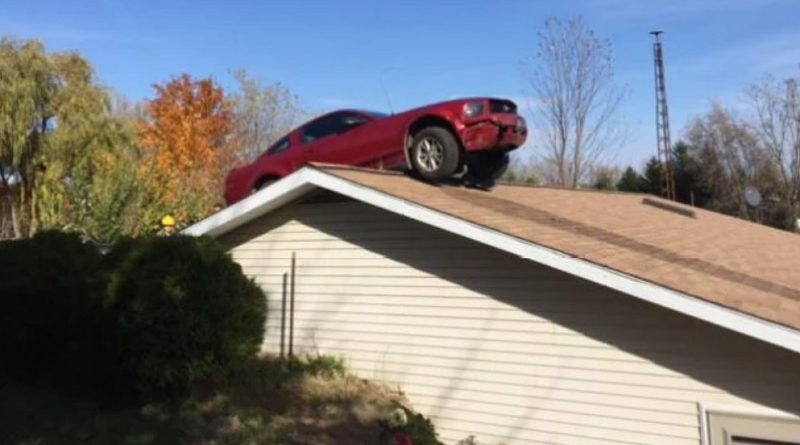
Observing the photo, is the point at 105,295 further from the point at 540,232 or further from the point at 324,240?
the point at 540,232

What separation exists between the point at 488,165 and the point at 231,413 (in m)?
5.14

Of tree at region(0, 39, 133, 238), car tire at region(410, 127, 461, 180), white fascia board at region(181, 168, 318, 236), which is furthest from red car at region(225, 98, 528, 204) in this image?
tree at region(0, 39, 133, 238)

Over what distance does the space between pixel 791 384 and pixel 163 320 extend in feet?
19.7

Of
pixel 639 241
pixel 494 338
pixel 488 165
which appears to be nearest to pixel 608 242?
pixel 639 241

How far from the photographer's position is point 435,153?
33.1 feet

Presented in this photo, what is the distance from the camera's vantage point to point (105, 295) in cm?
828

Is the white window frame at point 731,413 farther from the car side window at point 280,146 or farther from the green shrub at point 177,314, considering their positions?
the car side window at point 280,146

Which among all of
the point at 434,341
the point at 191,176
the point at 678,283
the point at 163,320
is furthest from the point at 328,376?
the point at 191,176

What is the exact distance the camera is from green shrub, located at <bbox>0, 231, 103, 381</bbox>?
9148 mm

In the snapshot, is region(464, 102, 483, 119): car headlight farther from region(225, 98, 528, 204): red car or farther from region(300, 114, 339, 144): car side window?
region(300, 114, 339, 144): car side window

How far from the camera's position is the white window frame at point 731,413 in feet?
22.3

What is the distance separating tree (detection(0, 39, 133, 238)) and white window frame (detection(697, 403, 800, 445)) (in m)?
23.0

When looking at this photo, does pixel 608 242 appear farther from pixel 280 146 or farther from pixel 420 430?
pixel 280 146

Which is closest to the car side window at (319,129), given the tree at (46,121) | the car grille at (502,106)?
the car grille at (502,106)
